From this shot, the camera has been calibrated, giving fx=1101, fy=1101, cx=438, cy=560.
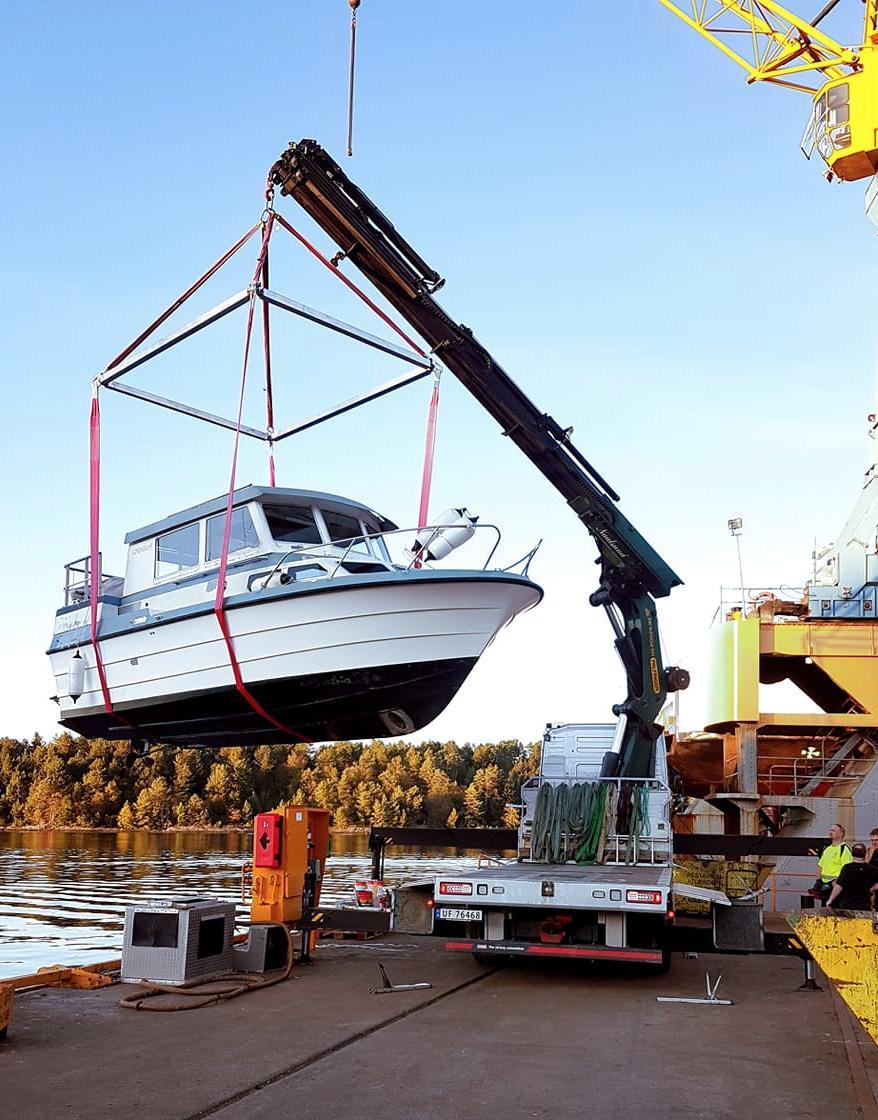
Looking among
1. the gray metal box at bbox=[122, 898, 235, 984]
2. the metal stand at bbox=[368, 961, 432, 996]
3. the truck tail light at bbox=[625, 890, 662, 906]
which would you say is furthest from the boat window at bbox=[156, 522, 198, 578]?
the truck tail light at bbox=[625, 890, 662, 906]

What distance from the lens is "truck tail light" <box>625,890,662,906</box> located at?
340 inches

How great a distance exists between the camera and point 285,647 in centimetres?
909

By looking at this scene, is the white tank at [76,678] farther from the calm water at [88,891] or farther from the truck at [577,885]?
the truck at [577,885]

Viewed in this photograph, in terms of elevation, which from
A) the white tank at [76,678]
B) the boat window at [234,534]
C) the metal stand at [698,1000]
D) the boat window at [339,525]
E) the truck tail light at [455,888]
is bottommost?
the metal stand at [698,1000]

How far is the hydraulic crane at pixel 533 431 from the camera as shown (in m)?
9.11

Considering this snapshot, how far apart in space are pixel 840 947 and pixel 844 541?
675 inches

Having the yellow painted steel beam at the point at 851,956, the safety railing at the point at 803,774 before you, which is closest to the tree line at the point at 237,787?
the safety railing at the point at 803,774

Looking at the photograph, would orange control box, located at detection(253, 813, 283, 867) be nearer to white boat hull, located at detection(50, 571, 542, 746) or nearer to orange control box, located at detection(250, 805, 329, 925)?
orange control box, located at detection(250, 805, 329, 925)

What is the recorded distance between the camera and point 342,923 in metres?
9.69

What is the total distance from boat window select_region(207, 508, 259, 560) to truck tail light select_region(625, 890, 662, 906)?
4691 millimetres

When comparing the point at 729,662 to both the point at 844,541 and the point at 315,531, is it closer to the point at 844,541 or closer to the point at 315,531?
the point at 844,541

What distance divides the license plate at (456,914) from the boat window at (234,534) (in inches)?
150

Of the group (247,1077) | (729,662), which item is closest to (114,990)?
(247,1077)

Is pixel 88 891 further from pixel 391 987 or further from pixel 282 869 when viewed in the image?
pixel 391 987
